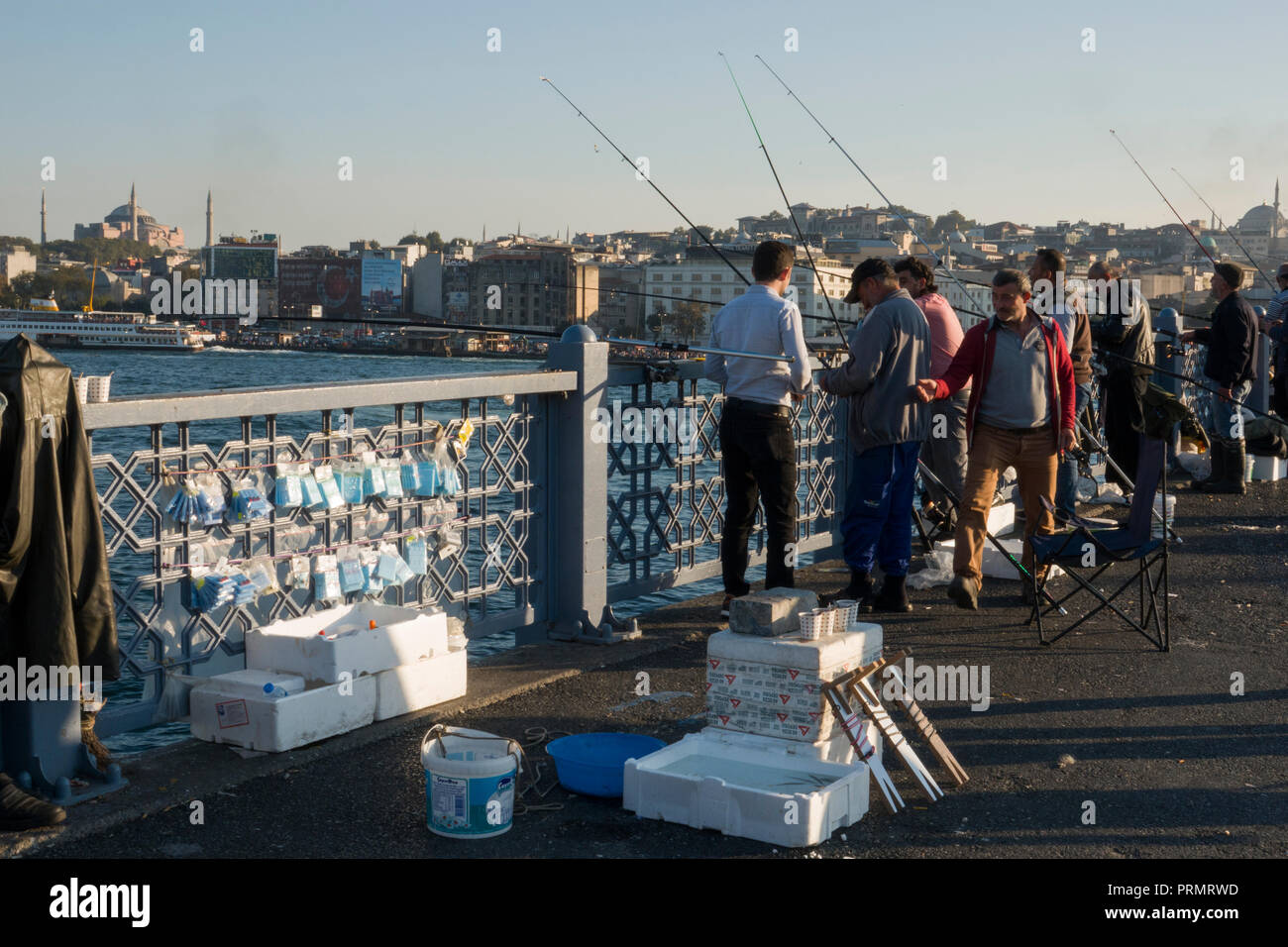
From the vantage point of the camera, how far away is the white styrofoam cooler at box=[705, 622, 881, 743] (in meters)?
4.16

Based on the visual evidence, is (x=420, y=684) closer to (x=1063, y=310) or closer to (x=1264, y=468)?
(x=1063, y=310)

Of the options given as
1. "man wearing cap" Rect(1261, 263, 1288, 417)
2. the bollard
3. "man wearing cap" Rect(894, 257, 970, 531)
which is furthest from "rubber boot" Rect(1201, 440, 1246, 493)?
the bollard

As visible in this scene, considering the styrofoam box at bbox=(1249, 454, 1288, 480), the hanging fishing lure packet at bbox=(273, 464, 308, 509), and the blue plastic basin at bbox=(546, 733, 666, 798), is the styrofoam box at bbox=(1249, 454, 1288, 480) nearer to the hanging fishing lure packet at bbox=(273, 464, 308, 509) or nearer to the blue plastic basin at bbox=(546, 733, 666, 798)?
the blue plastic basin at bbox=(546, 733, 666, 798)

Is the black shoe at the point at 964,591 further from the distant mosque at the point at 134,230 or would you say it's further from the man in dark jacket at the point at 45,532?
the distant mosque at the point at 134,230

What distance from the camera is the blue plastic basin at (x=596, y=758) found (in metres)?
4.12

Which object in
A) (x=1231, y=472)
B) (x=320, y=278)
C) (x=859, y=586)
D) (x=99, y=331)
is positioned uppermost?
(x=320, y=278)

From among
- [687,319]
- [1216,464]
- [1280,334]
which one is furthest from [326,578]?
[687,319]

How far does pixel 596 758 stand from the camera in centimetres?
421

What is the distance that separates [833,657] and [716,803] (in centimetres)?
62

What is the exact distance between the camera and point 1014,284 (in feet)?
22.0

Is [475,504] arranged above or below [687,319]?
below

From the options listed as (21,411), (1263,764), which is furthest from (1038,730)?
(21,411)

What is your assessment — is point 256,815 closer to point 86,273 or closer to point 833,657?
point 833,657

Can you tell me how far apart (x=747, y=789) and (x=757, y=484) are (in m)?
2.67
